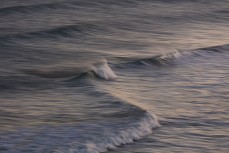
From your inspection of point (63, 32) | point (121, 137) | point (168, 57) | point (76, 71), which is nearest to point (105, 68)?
point (76, 71)

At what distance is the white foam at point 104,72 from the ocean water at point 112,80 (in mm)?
26

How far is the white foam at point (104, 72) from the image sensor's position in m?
11.2

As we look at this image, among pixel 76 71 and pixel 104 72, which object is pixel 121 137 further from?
pixel 76 71

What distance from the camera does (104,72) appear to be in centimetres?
1134

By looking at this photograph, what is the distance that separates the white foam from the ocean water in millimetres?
26

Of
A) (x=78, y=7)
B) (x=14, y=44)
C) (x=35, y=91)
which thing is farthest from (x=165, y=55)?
(x=78, y=7)

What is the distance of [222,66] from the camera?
12.2 meters

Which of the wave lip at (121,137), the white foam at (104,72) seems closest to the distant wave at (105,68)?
the white foam at (104,72)

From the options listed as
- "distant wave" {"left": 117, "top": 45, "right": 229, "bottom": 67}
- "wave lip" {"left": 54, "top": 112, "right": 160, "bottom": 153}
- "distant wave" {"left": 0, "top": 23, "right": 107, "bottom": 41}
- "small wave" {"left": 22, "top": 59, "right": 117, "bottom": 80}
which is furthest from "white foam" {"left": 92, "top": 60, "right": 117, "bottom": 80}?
"distant wave" {"left": 0, "top": 23, "right": 107, "bottom": 41}

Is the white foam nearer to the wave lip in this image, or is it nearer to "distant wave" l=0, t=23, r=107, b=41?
the wave lip

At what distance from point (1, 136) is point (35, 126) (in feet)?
1.64

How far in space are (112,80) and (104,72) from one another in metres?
0.31

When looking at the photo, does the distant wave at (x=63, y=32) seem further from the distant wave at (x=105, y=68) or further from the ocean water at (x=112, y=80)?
the distant wave at (x=105, y=68)

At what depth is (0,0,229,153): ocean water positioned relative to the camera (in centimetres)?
832
